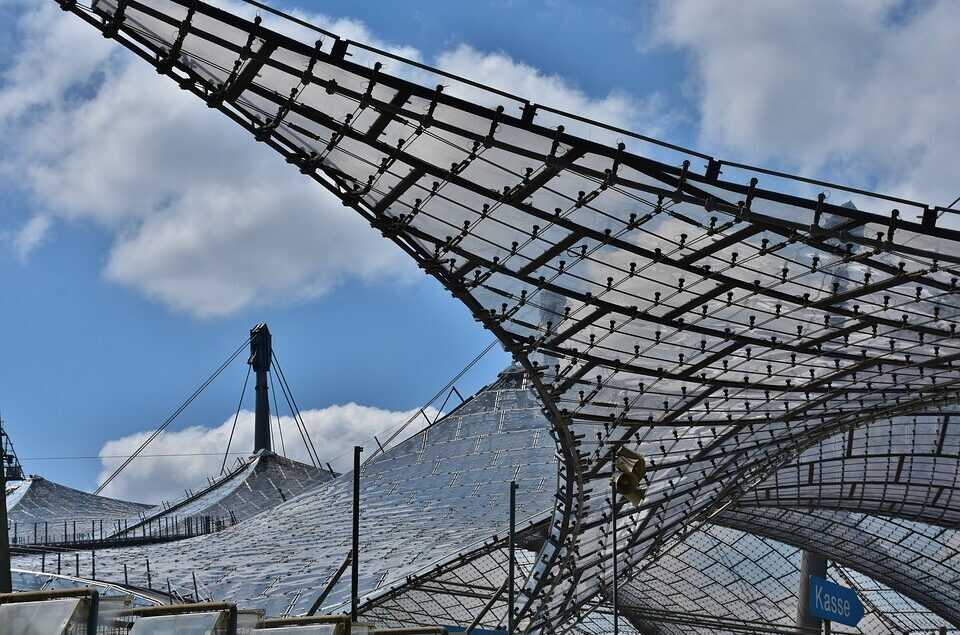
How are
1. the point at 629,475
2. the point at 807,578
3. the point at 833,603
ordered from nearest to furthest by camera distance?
the point at 629,475 < the point at 833,603 < the point at 807,578

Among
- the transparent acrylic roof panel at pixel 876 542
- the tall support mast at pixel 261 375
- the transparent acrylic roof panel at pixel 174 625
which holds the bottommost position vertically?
the transparent acrylic roof panel at pixel 174 625

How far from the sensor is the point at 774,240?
99.9ft

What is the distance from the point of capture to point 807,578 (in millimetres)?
68250

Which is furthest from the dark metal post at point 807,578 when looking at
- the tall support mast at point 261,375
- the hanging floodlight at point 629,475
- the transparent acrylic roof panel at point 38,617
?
the transparent acrylic roof panel at point 38,617

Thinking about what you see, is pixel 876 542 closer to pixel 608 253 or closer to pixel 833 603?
pixel 833 603

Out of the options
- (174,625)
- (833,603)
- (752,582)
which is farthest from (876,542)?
(174,625)

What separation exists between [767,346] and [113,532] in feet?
191

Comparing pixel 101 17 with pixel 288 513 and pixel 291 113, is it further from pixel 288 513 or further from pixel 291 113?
pixel 288 513

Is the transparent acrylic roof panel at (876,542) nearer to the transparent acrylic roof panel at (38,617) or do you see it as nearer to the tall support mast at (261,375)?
the tall support mast at (261,375)

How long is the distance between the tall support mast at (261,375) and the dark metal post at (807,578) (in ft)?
158

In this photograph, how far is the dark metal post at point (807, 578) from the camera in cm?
6556

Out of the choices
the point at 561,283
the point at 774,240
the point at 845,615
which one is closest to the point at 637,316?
the point at 561,283

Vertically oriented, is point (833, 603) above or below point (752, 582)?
below

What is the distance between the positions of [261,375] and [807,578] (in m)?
51.4
